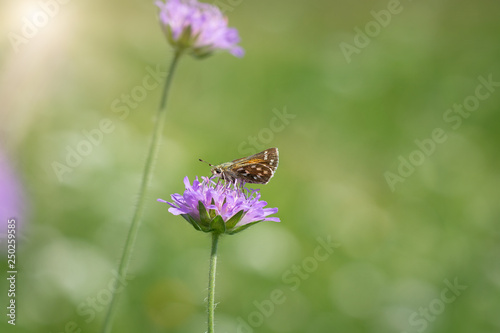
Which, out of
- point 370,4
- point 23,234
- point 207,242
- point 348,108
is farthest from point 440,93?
point 370,4

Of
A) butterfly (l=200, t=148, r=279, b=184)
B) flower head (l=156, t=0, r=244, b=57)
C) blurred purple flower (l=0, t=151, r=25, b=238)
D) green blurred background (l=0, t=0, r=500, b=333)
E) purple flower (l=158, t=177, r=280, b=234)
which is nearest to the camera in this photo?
purple flower (l=158, t=177, r=280, b=234)

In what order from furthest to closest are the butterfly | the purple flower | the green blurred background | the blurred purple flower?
the green blurred background < the blurred purple flower < the butterfly < the purple flower

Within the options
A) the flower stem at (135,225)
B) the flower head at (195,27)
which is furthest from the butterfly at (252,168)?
the flower head at (195,27)

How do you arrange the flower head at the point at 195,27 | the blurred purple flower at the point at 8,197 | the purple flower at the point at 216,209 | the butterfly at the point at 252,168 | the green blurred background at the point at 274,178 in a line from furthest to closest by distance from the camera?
the green blurred background at the point at 274,178 → the blurred purple flower at the point at 8,197 → the flower head at the point at 195,27 → the butterfly at the point at 252,168 → the purple flower at the point at 216,209

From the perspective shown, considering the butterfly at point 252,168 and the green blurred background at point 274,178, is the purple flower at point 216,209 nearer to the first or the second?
the butterfly at point 252,168

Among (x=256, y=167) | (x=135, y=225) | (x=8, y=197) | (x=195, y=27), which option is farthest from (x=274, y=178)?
(x=135, y=225)

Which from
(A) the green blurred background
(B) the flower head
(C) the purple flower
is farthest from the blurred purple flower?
(C) the purple flower

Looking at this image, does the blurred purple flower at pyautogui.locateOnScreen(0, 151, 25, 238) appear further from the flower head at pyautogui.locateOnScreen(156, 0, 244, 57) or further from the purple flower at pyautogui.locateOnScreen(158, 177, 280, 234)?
the purple flower at pyautogui.locateOnScreen(158, 177, 280, 234)

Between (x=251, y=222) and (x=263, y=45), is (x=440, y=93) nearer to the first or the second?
(x=263, y=45)
